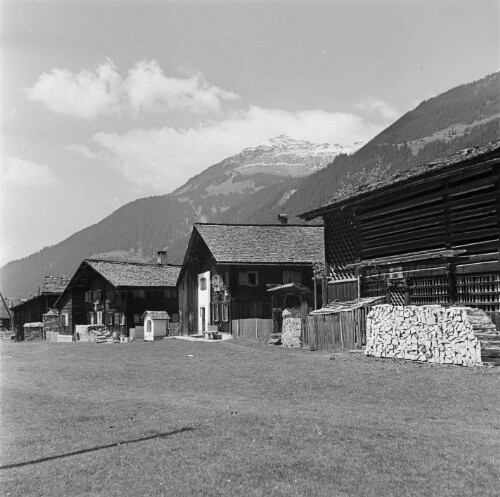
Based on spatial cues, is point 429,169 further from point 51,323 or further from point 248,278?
point 51,323

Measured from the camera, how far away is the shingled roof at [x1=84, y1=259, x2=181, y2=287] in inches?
2223

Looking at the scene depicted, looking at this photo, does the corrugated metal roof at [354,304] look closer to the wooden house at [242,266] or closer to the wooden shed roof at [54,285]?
the wooden house at [242,266]

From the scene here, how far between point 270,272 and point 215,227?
251 inches

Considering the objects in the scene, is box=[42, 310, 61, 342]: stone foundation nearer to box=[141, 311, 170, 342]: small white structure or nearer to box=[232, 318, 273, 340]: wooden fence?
box=[141, 311, 170, 342]: small white structure

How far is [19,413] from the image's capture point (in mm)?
13672

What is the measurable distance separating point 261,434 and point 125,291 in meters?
48.0

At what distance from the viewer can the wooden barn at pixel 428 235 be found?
23250 millimetres

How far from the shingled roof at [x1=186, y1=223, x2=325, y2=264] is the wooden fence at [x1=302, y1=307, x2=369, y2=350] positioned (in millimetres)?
16442

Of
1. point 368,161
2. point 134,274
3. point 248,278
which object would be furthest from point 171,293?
point 368,161

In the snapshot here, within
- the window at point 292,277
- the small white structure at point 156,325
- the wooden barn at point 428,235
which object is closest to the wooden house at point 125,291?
the small white structure at point 156,325

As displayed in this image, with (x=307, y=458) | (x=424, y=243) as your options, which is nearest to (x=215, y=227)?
(x=424, y=243)

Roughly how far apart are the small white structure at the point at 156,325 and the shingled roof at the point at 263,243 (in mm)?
8251

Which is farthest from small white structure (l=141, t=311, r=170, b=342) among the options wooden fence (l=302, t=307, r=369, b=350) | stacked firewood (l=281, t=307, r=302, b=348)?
wooden fence (l=302, t=307, r=369, b=350)

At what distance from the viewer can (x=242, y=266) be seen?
1777 inches
